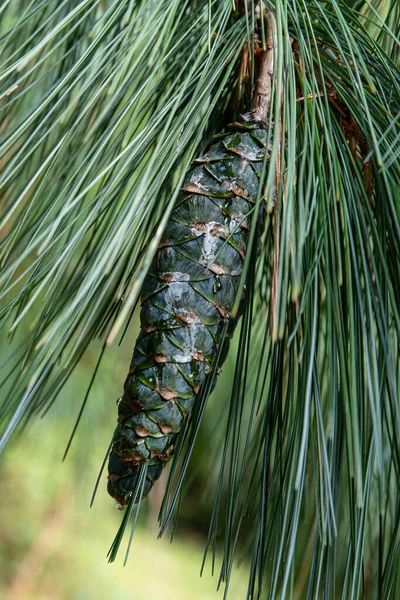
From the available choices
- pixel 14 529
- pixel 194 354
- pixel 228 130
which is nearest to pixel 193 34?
pixel 228 130

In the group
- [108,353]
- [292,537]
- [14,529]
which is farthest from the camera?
[14,529]

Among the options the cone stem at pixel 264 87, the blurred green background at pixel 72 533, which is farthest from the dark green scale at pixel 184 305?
the blurred green background at pixel 72 533

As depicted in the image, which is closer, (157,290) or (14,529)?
(157,290)

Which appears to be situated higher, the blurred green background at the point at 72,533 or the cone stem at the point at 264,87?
the cone stem at the point at 264,87

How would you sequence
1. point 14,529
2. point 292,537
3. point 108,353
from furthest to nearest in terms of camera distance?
point 14,529 → point 108,353 → point 292,537

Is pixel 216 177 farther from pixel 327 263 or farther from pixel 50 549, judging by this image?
pixel 50 549

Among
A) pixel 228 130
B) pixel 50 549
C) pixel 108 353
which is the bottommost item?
pixel 50 549

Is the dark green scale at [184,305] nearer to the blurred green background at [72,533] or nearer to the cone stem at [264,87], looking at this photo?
the cone stem at [264,87]
